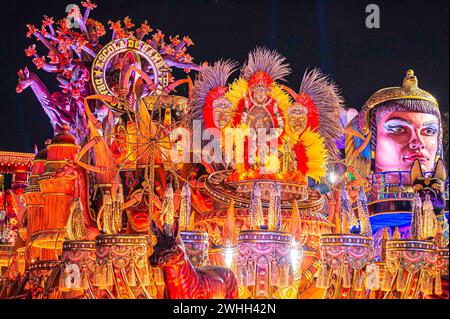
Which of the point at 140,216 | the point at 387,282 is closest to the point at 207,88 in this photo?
the point at 140,216

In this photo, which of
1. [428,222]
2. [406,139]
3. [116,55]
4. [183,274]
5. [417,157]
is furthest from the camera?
[116,55]

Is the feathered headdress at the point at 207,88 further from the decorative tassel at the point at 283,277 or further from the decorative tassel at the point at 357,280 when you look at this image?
the decorative tassel at the point at 357,280

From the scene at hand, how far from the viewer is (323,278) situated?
388 inches

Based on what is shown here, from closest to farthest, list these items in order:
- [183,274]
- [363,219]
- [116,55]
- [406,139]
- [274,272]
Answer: [183,274]
[274,272]
[363,219]
[406,139]
[116,55]

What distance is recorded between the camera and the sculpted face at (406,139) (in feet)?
39.5

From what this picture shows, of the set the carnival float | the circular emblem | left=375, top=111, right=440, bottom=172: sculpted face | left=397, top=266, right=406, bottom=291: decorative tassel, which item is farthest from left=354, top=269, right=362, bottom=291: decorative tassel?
the circular emblem

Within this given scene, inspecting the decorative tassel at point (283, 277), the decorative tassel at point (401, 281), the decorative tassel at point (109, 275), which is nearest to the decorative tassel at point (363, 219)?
the decorative tassel at point (401, 281)

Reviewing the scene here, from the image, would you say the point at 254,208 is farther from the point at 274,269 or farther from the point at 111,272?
the point at 111,272

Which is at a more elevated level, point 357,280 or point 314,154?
point 314,154

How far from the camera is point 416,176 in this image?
36.6 feet

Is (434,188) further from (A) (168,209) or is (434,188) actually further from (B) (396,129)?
(A) (168,209)

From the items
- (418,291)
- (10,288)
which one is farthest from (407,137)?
(10,288)

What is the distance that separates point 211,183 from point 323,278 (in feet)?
6.16

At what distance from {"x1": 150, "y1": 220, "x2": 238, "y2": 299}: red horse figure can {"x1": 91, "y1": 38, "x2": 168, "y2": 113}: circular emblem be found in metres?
3.60
